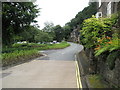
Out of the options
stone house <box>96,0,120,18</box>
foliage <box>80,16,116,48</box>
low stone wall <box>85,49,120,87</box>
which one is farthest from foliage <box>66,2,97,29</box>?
low stone wall <box>85,49,120,87</box>

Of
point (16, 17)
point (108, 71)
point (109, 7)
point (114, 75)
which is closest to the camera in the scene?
point (114, 75)

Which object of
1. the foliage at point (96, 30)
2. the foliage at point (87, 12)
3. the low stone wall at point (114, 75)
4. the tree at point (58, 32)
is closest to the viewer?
the low stone wall at point (114, 75)

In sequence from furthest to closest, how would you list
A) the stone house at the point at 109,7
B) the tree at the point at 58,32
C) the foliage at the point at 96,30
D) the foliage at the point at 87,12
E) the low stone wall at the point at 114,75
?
the tree at the point at 58,32 < the foliage at the point at 87,12 < the stone house at the point at 109,7 < the foliage at the point at 96,30 < the low stone wall at the point at 114,75

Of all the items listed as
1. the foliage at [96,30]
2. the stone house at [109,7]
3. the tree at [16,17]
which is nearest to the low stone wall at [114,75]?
the foliage at [96,30]

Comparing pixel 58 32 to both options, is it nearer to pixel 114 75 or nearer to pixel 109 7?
pixel 109 7

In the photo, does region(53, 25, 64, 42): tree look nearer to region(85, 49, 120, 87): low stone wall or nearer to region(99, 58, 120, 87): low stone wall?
region(85, 49, 120, 87): low stone wall

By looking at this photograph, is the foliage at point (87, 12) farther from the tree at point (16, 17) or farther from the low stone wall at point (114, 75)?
the low stone wall at point (114, 75)

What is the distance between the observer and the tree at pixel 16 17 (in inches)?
680

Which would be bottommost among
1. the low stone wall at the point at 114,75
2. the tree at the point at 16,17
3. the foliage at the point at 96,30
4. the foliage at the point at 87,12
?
the low stone wall at the point at 114,75

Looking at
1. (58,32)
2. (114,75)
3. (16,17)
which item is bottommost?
(114,75)

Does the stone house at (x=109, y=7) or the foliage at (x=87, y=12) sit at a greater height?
the foliage at (x=87, y=12)

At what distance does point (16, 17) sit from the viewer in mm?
18047

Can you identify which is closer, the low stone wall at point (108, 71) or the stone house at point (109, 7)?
the low stone wall at point (108, 71)

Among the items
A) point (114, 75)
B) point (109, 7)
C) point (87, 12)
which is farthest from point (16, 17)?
point (87, 12)
